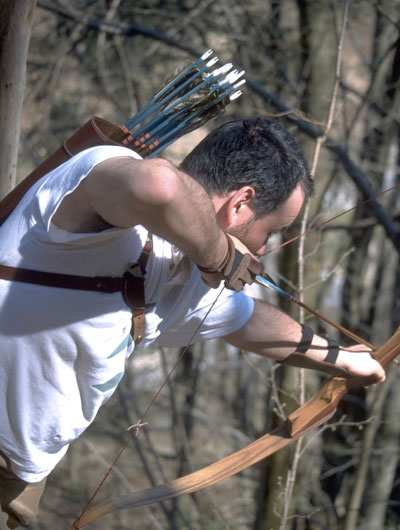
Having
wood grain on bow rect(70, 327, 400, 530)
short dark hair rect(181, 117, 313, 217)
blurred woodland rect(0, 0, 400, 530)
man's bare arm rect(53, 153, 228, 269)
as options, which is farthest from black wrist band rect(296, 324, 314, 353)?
man's bare arm rect(53, 153, 228, 269)

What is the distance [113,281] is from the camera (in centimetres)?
133

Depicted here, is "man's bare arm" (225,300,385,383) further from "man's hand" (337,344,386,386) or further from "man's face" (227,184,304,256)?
"man's face" (227,184,304,256)

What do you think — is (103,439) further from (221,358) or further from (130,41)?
(130,41)

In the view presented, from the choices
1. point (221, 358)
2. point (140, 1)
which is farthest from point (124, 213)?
point (221, 358)

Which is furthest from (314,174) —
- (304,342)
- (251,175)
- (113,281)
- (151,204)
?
(151,204)

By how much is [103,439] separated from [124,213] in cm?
590

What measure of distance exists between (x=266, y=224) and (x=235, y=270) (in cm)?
22

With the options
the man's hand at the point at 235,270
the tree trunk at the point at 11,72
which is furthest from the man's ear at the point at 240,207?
the tree trunk at the point at 11,72

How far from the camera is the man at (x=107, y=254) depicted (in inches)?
43.4

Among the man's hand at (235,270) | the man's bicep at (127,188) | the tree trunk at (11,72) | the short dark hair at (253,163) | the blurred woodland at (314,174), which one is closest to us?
the man's bicep at (127,188)

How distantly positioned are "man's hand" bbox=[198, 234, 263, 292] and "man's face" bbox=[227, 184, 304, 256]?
0.12 metres

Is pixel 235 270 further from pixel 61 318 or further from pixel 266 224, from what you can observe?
pixel 61 318

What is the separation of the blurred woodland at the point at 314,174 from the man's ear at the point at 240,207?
792mm

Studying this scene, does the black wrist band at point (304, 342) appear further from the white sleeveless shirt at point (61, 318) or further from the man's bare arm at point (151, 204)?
the man's bare arm at point (151, 204)
